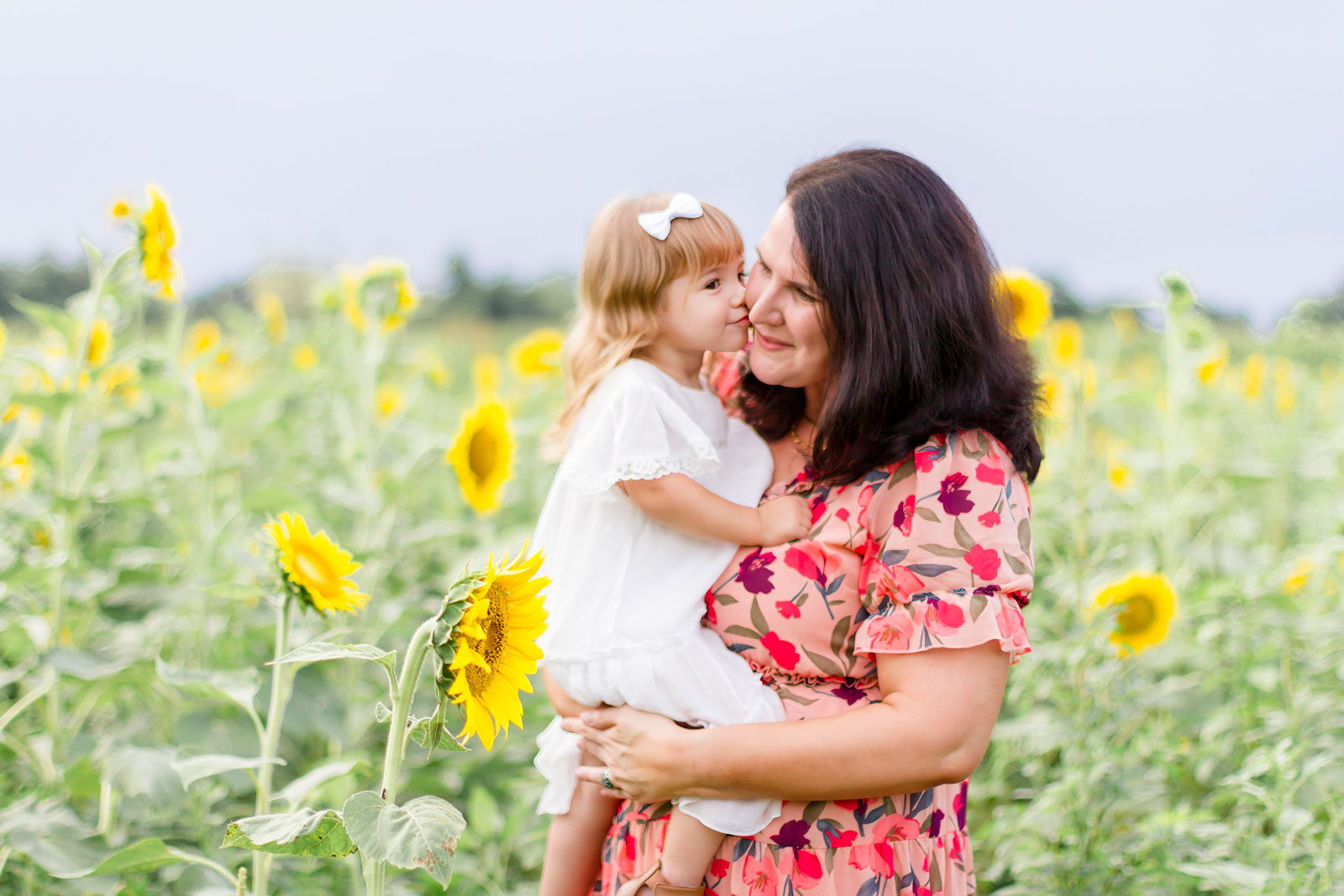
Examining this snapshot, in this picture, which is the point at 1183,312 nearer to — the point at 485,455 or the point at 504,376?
the point at 485,455

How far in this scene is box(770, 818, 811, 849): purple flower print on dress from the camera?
4.37 ft

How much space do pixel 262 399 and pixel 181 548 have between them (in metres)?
0.60

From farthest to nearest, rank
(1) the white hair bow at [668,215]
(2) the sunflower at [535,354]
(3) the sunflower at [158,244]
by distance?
(2) the sunflower at [535,354], (3) the sunflower at [158,244], (1) the white hair bow at [668,215]

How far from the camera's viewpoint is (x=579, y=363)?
1762 mm

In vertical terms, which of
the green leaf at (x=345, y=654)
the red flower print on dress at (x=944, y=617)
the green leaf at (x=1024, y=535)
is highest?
the green leaf at (x=1024, y=535)

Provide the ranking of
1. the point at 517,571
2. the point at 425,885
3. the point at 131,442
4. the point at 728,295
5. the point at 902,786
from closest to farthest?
the point at 517,571, the point at 902,786, the point at 728,295, the point at 425,885, the point at 131,442

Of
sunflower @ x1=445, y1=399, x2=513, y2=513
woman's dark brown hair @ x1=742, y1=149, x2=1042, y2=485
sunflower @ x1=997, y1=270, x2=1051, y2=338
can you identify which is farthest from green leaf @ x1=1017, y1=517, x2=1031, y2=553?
sunflower @ x1=997, y1=270, x2=1051, y2=338

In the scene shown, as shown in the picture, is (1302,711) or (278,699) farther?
(1302,711)

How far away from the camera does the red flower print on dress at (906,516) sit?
4.32ft

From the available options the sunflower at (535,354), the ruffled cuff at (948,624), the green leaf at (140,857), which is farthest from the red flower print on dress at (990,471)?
the sunflower at (535,354)

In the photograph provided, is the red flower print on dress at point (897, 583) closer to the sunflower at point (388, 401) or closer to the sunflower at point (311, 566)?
the sunflower at point (311, 566)

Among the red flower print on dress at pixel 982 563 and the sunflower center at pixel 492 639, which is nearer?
the sunflower center at pixel 492 639

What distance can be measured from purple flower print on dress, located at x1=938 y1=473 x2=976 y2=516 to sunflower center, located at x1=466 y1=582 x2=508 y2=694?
1.98ft

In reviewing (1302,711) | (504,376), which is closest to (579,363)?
(1302,711)
